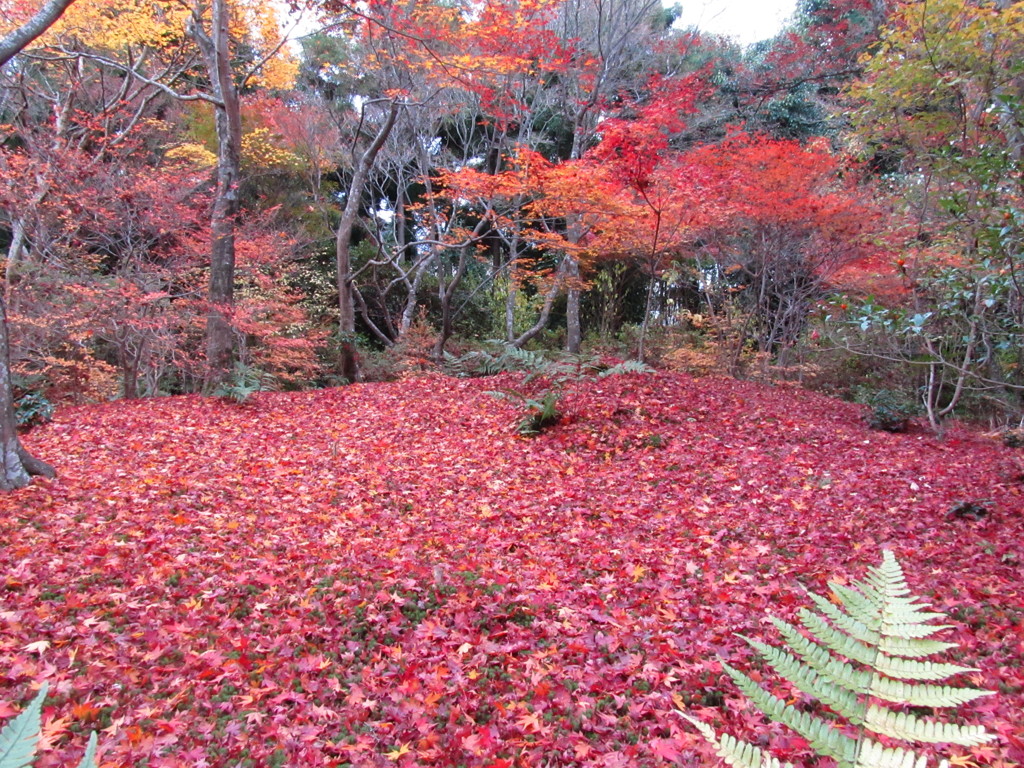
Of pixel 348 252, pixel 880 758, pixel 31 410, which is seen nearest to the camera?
pixel 880 758

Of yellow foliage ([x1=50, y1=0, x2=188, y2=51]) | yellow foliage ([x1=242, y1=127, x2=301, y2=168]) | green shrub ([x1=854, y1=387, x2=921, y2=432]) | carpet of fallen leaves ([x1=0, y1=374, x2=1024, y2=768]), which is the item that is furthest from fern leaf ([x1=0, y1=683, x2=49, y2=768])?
yellow foliage ([x1=242, y1=127, x2=301, y2=168])

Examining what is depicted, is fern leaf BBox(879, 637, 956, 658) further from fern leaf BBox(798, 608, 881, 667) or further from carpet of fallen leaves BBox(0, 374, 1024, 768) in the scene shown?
carpet of fallen leaves BBox(0, 374, 1024, 768)

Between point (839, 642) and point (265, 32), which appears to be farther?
point (265, 32)

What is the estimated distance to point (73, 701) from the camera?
2.59m

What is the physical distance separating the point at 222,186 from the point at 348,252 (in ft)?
9.76

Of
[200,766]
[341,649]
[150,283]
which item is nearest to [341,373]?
[150,283]

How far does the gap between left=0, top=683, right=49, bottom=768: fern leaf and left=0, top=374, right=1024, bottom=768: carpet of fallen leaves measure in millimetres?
1881

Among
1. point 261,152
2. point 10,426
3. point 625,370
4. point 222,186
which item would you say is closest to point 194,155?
point 261,152

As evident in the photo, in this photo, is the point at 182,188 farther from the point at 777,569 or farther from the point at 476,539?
the point at 777,569

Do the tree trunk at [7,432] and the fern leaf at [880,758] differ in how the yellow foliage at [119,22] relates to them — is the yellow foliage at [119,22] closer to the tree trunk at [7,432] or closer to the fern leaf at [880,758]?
the tree trunk at [7,432]

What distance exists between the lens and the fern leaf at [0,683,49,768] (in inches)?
28.7

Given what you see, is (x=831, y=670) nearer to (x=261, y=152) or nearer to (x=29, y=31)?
(x=29, y=31)

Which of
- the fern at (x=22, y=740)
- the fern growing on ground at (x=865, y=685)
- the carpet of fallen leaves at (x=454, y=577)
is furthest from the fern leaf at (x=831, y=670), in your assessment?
the carpet of fallen leaves at (x=454, y=577)

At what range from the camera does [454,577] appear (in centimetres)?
410
